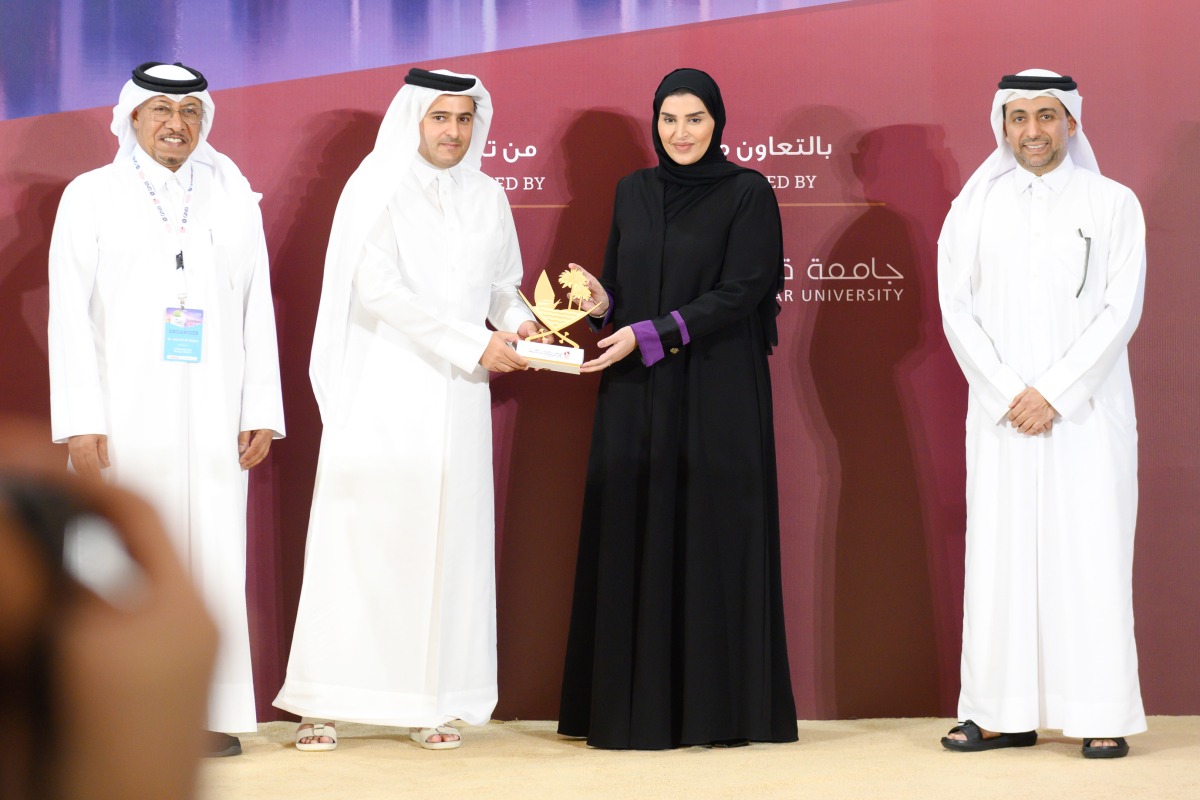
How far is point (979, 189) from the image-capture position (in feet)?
13.8

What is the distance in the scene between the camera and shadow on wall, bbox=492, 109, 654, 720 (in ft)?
15.3

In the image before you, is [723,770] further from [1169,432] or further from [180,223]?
[180,223]

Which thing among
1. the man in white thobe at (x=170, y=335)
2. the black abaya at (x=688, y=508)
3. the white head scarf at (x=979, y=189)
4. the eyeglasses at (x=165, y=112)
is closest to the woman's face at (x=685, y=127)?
the black abaya at (x=688, y=508)

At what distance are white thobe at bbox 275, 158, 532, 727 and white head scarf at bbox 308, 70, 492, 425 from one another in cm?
4

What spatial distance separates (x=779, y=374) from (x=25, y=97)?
8.96ft

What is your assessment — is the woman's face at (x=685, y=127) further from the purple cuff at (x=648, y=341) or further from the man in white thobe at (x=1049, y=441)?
the man in white thobe at (x=1049, y=441)

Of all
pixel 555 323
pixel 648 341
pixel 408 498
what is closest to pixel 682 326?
pixel 648 341

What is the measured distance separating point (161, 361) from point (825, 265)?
2183 mm

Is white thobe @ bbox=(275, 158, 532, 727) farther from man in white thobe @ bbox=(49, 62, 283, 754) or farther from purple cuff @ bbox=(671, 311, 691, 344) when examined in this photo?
purple cuff @ bbox=(671, 311, 691, 344)

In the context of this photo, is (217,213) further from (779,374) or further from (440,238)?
(779,374)

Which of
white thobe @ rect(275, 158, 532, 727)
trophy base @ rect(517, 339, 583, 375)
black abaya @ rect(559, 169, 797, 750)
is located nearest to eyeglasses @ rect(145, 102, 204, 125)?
white thobe @ rect(275, 158, 532, 727)

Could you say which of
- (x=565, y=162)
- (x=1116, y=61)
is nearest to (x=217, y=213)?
(x=565, y=162)

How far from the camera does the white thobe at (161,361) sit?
401 cm

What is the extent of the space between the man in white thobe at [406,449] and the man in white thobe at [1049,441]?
143 cm
